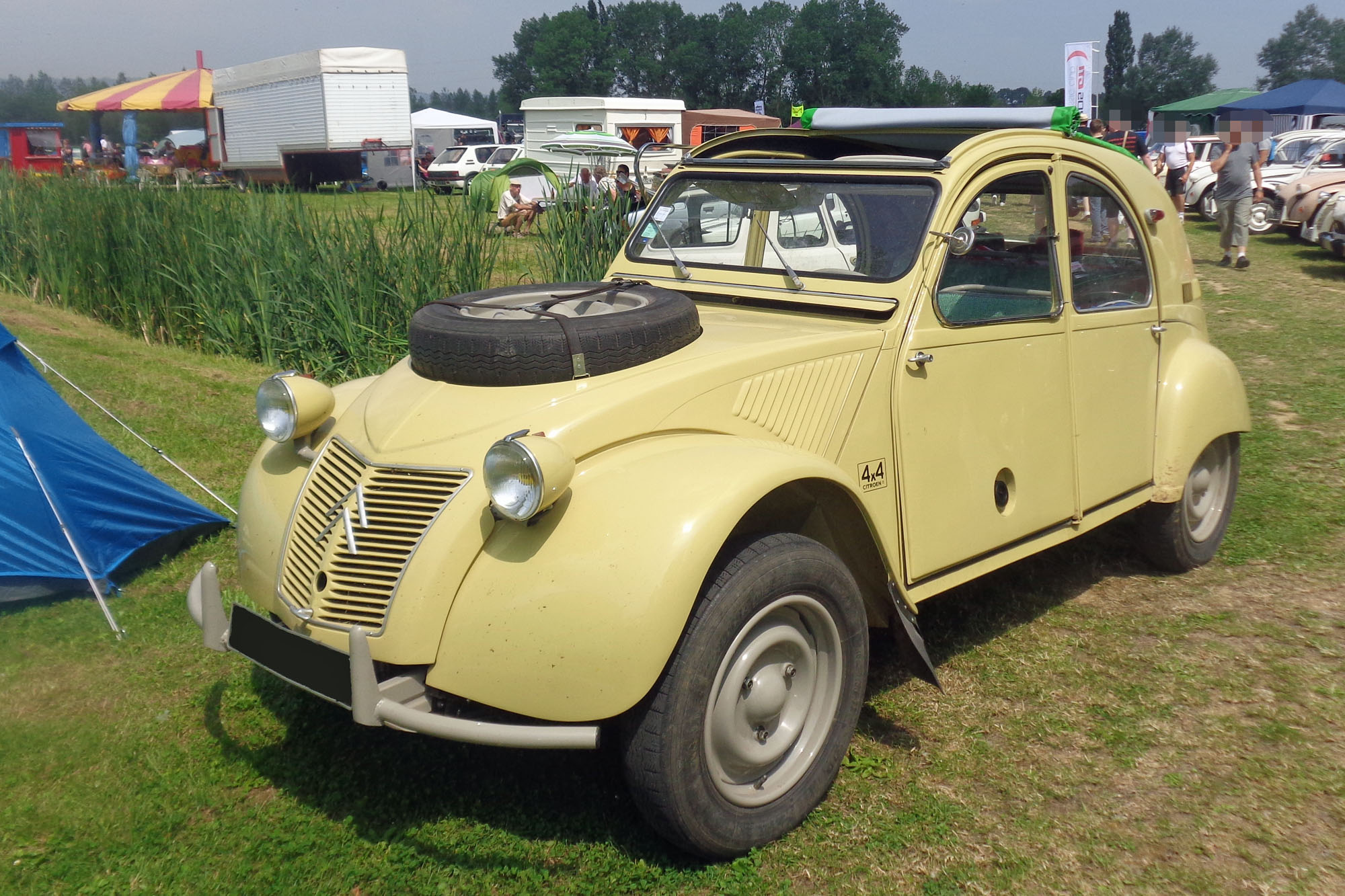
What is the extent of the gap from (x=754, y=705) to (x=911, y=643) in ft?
1.93

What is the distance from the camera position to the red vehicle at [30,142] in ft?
109

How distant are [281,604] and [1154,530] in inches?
146

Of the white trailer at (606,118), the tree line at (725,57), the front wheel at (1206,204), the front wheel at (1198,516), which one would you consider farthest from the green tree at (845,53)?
the front wheel at (1198,516)

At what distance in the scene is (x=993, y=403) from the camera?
3.61 m

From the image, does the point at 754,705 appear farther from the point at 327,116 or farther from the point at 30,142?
the point at 30,142

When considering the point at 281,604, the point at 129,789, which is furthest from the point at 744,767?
the point at 129,789

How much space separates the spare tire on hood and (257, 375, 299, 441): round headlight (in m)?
0.43

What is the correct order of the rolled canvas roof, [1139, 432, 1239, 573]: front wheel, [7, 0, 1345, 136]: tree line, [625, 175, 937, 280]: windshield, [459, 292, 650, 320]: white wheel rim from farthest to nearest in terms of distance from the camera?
[7, 0, 1345, 136]: tree line
[1139, 432, 1239, 573]: front wheel
the rolled canvas roof
[625, 175, 937, 280]: windshield
[459, 292, 650, 320]: white wheel rim

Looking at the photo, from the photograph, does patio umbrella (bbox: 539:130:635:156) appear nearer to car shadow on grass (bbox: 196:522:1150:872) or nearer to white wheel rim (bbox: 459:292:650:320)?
white wheel rim (bbox: 459:292:650:320)

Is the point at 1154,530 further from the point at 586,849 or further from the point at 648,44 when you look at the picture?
the point at 648,44

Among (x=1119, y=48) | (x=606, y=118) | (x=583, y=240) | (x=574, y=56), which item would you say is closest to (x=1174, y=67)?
(x=1119, y=48)

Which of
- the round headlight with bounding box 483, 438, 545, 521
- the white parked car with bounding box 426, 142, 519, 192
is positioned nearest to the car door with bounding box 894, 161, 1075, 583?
the round headlight with bounding box 483, 438, 545, 521

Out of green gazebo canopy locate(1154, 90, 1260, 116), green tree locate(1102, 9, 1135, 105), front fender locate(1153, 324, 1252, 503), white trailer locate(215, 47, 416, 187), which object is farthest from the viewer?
green tree locate(1102, 9, 1135, 105)

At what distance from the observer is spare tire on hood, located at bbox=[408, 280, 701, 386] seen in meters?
2.96
